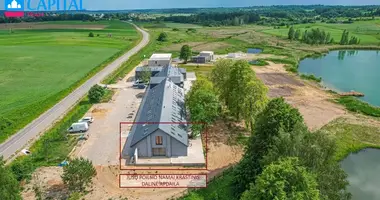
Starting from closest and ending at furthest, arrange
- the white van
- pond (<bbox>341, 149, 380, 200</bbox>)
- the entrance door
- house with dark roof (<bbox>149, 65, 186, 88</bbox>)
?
1. pond (<bbox>341, 149, 380, 200</bbox>)
2. the entrance door
3. the white van
4. house with dark roof (<bbox>149, 65, 186, 88</bbox>)

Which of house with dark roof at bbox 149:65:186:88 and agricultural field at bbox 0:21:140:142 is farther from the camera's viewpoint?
house with dark roof at bbox 149:65:186:88

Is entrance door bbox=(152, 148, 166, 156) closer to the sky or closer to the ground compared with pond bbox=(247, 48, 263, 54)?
closer to the ground

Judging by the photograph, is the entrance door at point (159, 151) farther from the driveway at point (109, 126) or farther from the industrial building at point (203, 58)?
the industrial building at point (203, 58)

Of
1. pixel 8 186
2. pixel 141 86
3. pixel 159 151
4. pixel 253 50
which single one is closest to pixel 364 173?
pixel 159 151

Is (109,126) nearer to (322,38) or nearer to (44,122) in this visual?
(44,122)

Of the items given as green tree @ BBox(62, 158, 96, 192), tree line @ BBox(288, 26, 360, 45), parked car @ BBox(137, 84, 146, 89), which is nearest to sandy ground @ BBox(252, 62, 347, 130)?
parked car @ BBox(137, 84, 146, 89)

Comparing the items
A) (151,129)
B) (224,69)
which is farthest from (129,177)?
(224,69)

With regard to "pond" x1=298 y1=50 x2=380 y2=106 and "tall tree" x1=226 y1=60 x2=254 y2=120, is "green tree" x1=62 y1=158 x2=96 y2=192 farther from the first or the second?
"pond" x1=298 y1=50 x2=380 y2=106

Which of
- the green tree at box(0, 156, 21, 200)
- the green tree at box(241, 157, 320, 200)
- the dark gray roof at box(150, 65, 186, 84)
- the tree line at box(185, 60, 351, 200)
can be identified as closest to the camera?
the green tree at box(241, 157, 320, 200)
